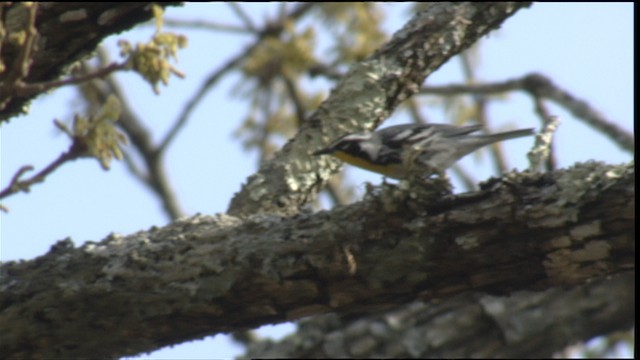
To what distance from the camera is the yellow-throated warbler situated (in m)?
4.61

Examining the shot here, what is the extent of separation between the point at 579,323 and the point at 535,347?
0.18m

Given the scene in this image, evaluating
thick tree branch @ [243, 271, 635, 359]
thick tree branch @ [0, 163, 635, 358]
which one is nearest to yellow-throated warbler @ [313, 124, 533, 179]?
thick tree branch @ [243, 271, 635, 359]

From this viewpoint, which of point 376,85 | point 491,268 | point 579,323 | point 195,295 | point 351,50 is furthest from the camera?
point 351,50

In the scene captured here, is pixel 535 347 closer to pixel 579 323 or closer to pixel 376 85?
pixel 579 323

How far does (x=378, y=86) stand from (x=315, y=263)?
4.84 ft

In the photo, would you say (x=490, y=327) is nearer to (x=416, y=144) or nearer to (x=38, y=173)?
(x=416, y=144)

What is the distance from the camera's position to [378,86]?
13.6ft

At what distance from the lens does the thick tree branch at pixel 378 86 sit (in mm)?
3969

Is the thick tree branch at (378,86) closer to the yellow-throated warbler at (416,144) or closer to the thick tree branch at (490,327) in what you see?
the yellow-throated warbler at (416,144)

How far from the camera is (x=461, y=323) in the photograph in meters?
3.83

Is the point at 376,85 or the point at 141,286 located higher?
the point at 376,85

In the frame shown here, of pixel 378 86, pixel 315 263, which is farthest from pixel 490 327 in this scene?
pixel 315 263

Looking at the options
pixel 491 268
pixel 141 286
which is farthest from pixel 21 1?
pixel 491 268

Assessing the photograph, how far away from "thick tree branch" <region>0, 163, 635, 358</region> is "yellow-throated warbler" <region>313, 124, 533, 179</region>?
153cm
